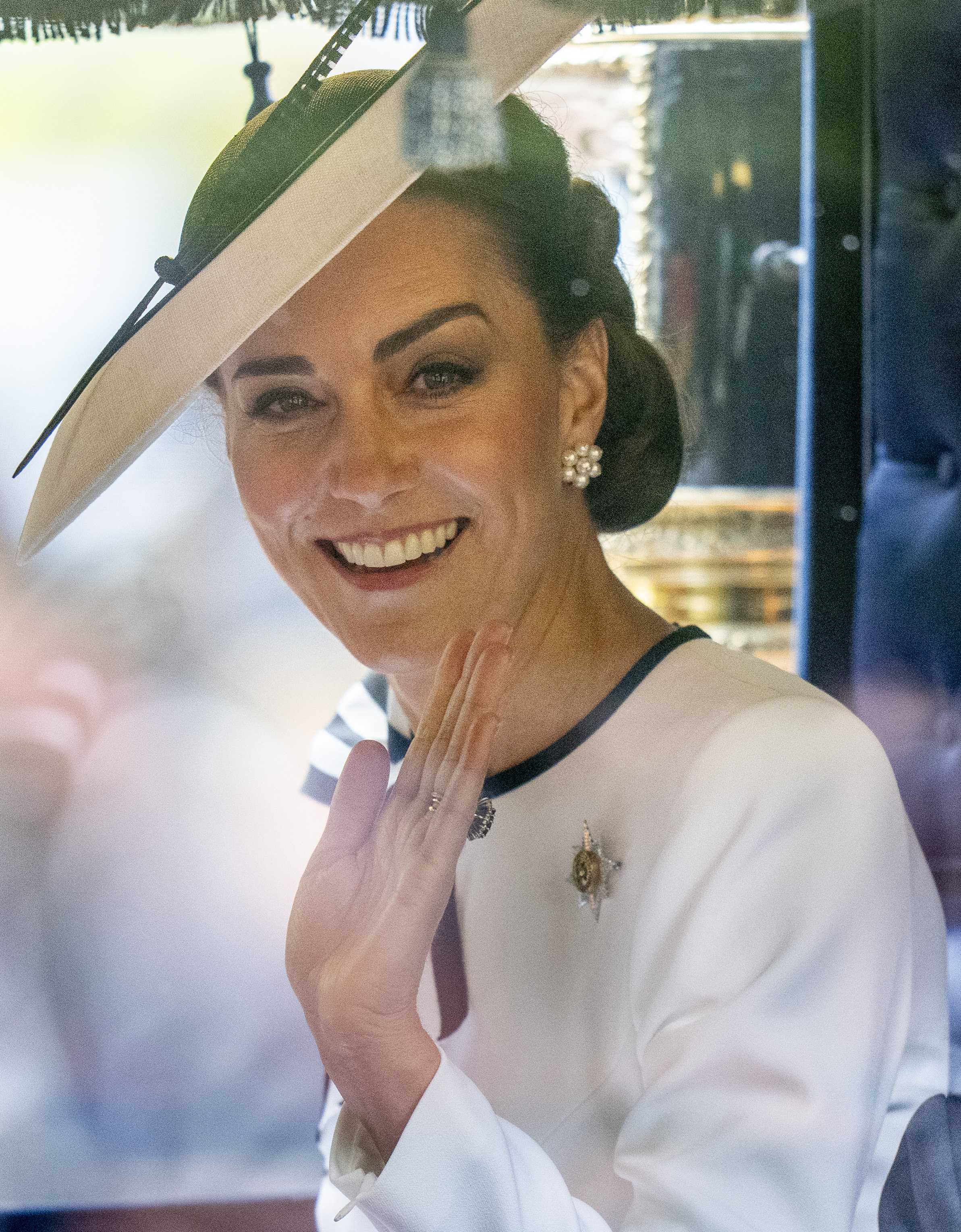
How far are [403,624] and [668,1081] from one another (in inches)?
10.9

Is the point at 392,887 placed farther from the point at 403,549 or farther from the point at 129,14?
the point at 129,14

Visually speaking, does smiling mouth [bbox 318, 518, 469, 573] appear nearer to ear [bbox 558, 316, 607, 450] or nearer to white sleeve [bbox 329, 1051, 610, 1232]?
ear [bbox 558, 316, 607, 450]

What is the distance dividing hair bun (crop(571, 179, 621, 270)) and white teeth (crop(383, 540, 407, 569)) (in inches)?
7.6

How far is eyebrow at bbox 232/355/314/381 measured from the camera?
0.55 metres

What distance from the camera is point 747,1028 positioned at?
1.79 feet

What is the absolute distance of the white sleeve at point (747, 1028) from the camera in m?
0.53

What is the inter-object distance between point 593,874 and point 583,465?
233 mm

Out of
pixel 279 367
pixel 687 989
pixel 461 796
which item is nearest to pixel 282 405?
pixel 279 367

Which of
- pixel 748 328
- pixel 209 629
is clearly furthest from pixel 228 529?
pixel 748 328

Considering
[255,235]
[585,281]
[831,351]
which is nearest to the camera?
[255,235]

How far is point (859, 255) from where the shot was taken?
710 mm

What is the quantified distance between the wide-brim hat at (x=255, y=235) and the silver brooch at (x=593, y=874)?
0.33m

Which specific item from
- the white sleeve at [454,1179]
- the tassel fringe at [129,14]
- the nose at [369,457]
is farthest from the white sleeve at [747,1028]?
the tassel fringe at [129,14]

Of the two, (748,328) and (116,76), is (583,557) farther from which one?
(116,76)
